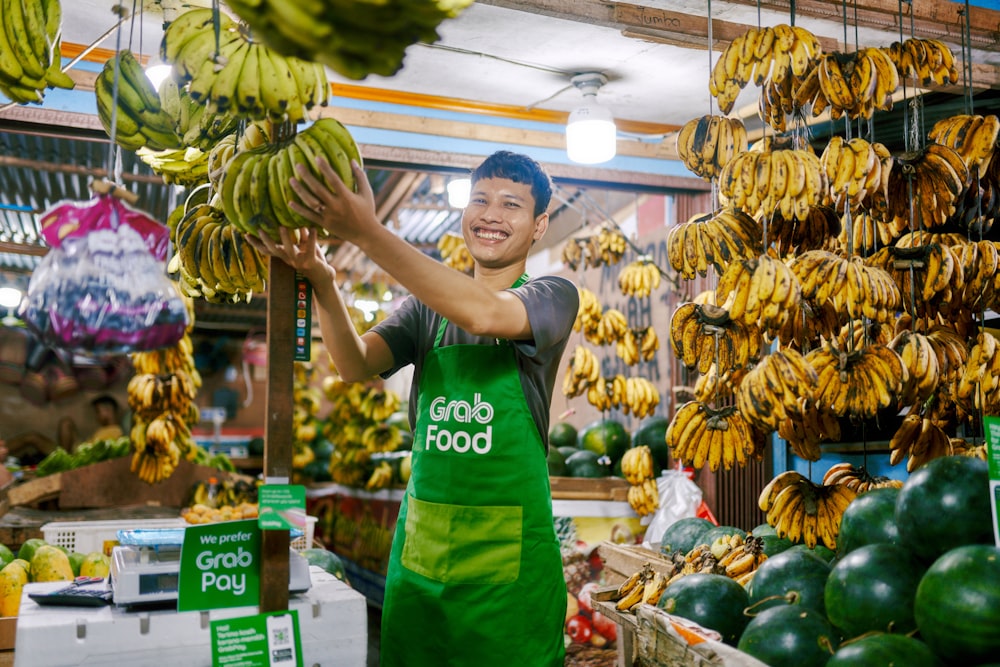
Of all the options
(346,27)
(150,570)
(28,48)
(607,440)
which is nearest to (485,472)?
(150,570)

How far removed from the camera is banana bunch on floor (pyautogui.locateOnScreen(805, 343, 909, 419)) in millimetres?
2670

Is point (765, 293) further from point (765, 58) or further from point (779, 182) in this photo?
point (765, 58)

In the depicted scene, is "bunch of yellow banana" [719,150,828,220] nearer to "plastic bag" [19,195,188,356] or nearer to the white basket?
"plastic bag" [19,195,188,356]

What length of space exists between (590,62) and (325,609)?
365cm

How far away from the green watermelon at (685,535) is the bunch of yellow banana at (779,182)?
1658 mm

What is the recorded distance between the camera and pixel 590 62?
4.72m

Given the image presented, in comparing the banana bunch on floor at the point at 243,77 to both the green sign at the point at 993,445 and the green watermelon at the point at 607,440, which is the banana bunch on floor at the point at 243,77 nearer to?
the green sign at the point at 993,445

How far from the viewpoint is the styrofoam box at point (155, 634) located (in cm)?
178

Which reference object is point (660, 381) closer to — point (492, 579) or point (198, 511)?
point (198, 511)

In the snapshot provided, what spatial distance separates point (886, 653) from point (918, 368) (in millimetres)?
1274

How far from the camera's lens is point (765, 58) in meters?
2.84

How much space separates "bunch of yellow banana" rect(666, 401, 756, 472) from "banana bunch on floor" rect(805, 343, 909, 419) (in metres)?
0.41

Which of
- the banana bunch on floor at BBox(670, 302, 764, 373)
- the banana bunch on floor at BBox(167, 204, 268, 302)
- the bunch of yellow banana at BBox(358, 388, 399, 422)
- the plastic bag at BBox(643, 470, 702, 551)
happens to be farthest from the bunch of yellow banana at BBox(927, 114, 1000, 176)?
the bunch of yellow banana at BBox(358, 388, 399, 422)

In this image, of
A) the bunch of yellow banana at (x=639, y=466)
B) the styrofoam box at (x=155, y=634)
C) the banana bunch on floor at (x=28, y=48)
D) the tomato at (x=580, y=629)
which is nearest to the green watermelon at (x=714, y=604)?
the styrofoam box at (x=155, y=634)
